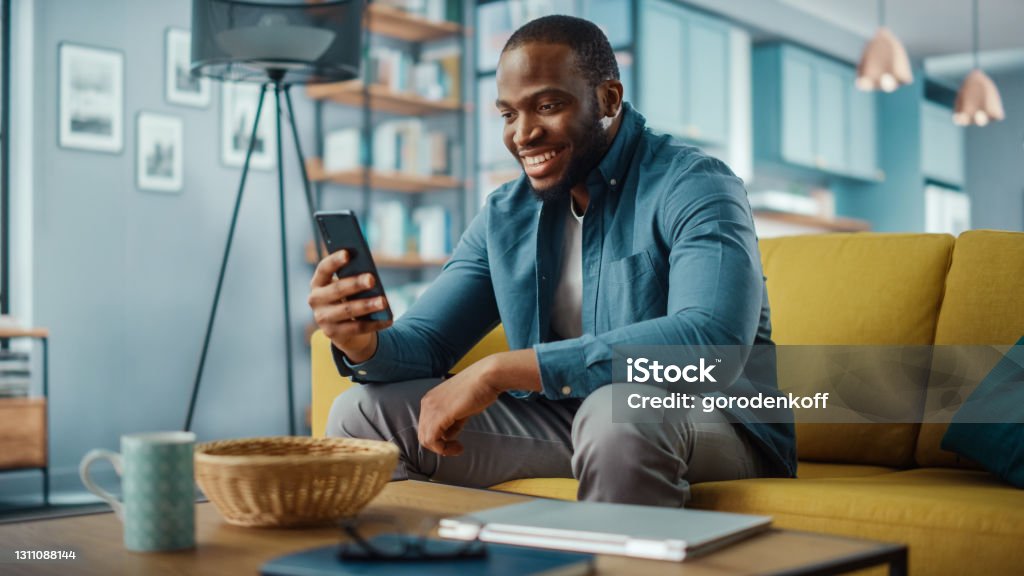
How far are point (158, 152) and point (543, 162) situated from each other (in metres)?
3.29

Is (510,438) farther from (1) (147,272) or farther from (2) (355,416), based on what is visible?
(1) (147,272)

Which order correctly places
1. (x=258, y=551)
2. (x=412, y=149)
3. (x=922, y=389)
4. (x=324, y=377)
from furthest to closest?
(x=412, y=149)
(x=324, y=377)
(x=922, y=389)
(x=258, y=551)

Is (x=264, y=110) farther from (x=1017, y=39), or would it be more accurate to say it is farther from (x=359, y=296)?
(x=1017, y=39)

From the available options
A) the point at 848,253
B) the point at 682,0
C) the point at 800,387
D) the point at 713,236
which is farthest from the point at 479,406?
the point at 682,0

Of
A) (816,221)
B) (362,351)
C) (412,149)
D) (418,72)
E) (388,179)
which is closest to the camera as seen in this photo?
(362,351)

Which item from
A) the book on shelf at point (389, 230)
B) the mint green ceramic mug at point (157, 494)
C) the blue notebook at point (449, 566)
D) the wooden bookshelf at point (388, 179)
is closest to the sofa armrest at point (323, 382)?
the mint green ceramic mug at point (157, 494)

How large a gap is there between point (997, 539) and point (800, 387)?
0.68m

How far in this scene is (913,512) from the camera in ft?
4.66

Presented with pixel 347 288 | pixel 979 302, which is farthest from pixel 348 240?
pixel 979 302

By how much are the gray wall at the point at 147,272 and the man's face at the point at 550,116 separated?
3.12m

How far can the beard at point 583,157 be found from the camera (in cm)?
178

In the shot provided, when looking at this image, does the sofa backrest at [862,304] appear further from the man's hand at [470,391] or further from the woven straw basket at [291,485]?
the woven straw basket at [291,485]

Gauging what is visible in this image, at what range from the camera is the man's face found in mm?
1744

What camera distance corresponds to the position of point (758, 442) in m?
1.68
